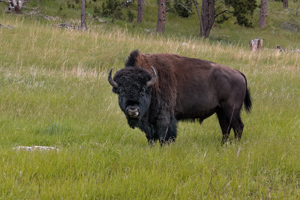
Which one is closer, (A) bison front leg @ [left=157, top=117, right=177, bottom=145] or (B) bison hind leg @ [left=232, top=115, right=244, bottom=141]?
(A) bison front leg @ [left=157, top=117, right=177, bottom=145]

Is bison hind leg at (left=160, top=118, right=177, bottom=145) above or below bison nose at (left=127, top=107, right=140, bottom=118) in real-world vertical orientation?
below

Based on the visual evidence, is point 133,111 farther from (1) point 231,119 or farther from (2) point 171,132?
(1) point 231,119

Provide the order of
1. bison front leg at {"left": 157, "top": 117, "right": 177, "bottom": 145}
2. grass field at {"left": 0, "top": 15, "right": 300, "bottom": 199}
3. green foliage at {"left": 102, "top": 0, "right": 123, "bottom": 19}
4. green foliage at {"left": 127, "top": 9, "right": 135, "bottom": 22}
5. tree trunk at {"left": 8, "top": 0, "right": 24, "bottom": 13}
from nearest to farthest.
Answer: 1. grass field at {"left": 0, "top": 15, "right": 300, "bottom": 199}
2. bison front leg at {"left": 157, "top": 117, "right": 177, "bottom": 145}
3. tree trunk at {"left": 8, "top": 0, "right": 24, "bottom": 13}
4. green foliage at {"left": 102, "top": 0, "right": 123, "bottom": 19}
5. green foliage at {"left": 127, "top": 9, "right": 135, "bottom": 22}

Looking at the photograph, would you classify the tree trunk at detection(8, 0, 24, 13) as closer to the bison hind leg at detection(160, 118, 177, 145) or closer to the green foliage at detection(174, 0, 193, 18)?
the green foliage at detection(174, 0, 193, 18)

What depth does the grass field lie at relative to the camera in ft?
11.6

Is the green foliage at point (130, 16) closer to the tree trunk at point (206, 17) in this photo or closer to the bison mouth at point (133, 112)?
the tree trunk at point (206, 17)

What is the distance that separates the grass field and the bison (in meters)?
0.42

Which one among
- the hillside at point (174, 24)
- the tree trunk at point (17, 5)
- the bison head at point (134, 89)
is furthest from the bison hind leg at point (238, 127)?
the tree trunk at point (17, 5)

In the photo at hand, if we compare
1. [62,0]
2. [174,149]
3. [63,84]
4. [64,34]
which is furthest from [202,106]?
[62,0]

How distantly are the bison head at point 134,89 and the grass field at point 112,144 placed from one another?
54 centimetres

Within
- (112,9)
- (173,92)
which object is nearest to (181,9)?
(112,9)

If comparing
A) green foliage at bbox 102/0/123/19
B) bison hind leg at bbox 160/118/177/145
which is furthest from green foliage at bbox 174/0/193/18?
bison hind leg at bbox 160/118/177/145

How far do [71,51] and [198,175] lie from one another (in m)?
9.72

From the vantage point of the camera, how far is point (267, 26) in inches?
1222
